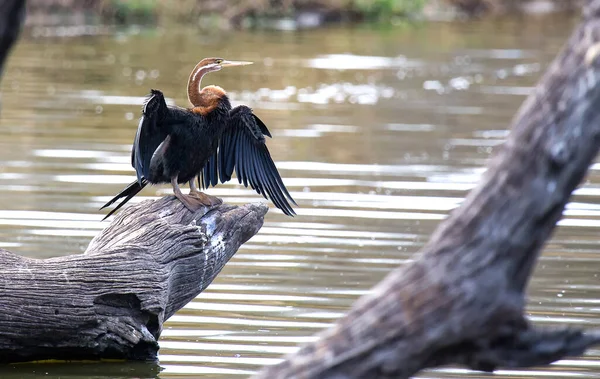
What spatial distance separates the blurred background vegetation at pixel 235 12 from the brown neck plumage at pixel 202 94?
18.4 meters

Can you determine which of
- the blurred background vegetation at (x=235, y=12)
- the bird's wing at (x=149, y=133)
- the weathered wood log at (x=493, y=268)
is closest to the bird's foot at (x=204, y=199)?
the bird's wing at (x=149, y=133)

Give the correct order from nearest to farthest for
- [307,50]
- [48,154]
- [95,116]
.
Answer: [48,154]
[95,116]
[307,50]

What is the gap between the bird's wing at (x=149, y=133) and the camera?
4617 mm

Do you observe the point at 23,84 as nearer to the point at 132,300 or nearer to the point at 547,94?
the point at 132,300

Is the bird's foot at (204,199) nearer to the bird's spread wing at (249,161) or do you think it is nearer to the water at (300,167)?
the bird's spread wing at (249,161)

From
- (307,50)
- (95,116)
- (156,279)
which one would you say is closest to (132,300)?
(156,279)

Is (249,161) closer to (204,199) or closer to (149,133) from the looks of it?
(204,199)

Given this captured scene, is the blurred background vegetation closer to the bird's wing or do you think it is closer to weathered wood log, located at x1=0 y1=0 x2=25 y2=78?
the bird's wing

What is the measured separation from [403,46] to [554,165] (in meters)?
17.6

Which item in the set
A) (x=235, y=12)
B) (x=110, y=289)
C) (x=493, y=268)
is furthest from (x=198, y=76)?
(x=235, y=12)

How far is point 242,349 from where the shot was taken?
16.0 feet

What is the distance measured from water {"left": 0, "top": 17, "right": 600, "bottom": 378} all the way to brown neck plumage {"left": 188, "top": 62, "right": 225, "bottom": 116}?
1.04m

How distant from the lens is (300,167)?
29.4 feet

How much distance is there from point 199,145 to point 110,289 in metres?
0.87
